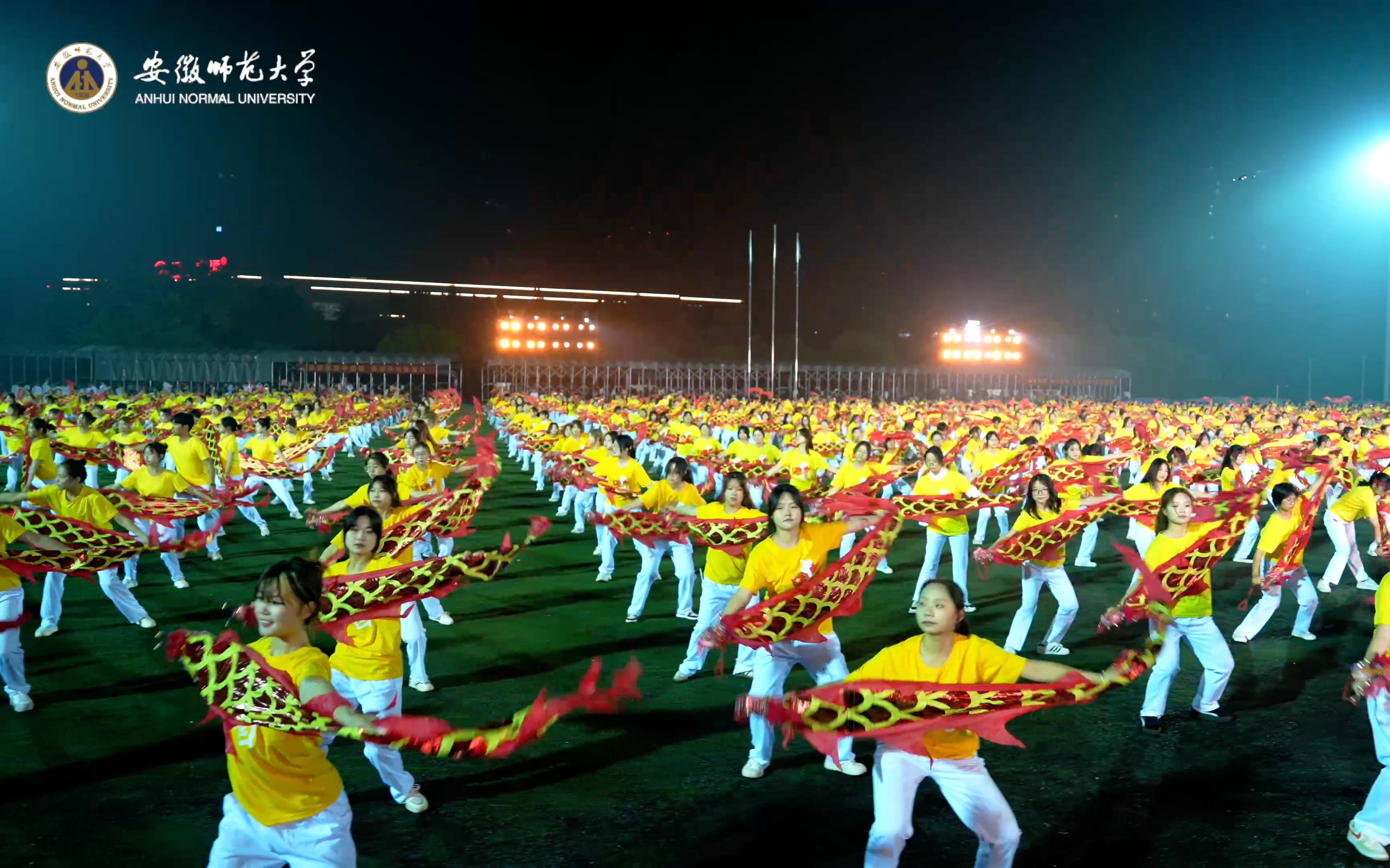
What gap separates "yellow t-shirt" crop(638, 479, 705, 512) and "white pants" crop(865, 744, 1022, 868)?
5.02 meters

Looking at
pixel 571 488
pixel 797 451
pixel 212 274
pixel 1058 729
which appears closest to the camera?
pixel 1058 729

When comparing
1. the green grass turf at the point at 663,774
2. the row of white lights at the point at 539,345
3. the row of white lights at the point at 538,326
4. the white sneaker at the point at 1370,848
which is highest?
the row of white lights at the point at 538,326

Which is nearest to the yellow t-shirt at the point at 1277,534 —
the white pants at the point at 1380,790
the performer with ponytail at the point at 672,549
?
the white pants at the point at 1380,790

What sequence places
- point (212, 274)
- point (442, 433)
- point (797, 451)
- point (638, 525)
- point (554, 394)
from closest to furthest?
1. point (638, 525)
2. point (797, 451)
3. point (442, 433)
4. point (554, 394)
5. point (212, 274)

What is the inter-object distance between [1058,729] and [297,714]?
5.27m

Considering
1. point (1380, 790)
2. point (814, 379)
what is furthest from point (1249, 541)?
point (814, 379)

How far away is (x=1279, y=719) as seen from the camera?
7.32 meters

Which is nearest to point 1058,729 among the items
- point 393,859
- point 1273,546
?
point 1273,546

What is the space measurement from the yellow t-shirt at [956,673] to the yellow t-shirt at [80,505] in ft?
21.1

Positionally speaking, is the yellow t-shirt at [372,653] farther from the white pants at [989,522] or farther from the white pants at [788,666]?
the white pants at [989,522]

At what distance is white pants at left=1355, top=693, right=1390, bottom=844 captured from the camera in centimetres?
507

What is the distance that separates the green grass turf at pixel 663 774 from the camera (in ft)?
17.3

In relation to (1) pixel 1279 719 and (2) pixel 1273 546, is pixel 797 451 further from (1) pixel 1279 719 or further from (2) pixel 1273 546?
(1) pixel 1279 719

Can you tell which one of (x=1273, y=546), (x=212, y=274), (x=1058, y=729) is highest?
(x=212, y=274)
